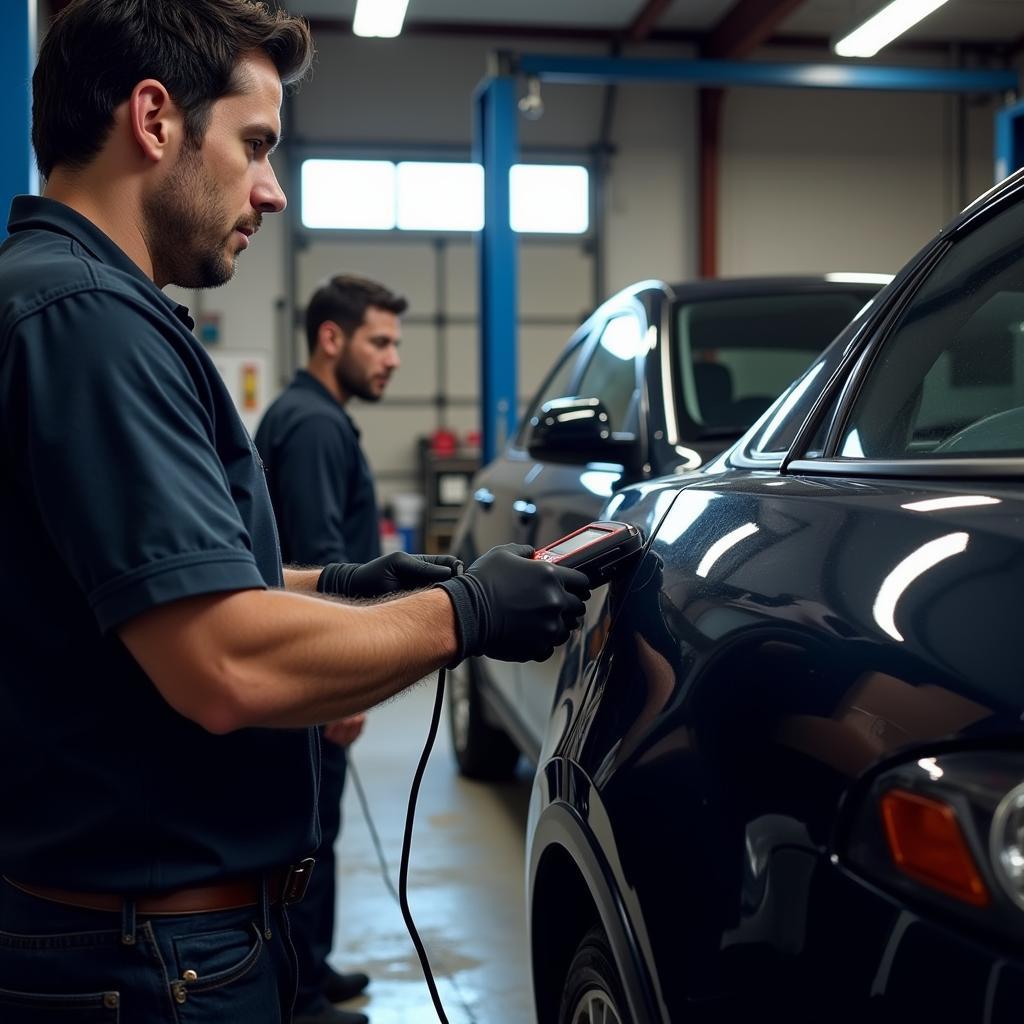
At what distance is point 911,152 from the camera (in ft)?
43.7

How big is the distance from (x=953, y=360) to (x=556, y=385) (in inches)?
115

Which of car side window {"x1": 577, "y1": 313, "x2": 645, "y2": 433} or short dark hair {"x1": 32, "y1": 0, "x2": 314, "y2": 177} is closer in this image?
short dark hair {"x1": 32, "y1": 0, "x2": 314, "y2": 177}

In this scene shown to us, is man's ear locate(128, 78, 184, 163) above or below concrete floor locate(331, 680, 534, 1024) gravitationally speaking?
above

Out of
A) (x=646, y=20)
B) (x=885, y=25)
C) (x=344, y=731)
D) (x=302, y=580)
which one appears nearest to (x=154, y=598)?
(x=302, y=580)

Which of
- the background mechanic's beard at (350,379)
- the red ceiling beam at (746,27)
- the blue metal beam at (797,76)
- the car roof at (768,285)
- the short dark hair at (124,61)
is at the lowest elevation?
the background mechanic's beard at (350,379)

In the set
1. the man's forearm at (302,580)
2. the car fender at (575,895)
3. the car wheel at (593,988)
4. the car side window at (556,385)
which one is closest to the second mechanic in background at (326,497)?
the car side window at (556,385)

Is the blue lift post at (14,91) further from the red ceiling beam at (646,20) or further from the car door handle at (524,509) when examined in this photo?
the red ceiling beam at (646,20)

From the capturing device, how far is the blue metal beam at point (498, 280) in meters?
6.99

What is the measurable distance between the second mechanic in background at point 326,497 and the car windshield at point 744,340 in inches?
32.5

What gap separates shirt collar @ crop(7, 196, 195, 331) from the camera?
130 cm

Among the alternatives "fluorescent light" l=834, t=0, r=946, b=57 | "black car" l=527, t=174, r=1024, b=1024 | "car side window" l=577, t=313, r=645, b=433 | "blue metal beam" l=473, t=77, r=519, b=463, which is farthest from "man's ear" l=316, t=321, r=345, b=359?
"fluorescent light" l=834, t=0, r=946, b=57

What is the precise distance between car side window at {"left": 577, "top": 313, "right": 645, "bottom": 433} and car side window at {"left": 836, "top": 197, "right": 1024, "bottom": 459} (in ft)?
5.21

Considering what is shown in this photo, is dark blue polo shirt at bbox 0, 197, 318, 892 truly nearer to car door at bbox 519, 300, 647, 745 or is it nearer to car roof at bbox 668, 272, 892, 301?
car door at bbox 519, 300, 647, 745

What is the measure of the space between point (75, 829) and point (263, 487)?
402 millimetres
